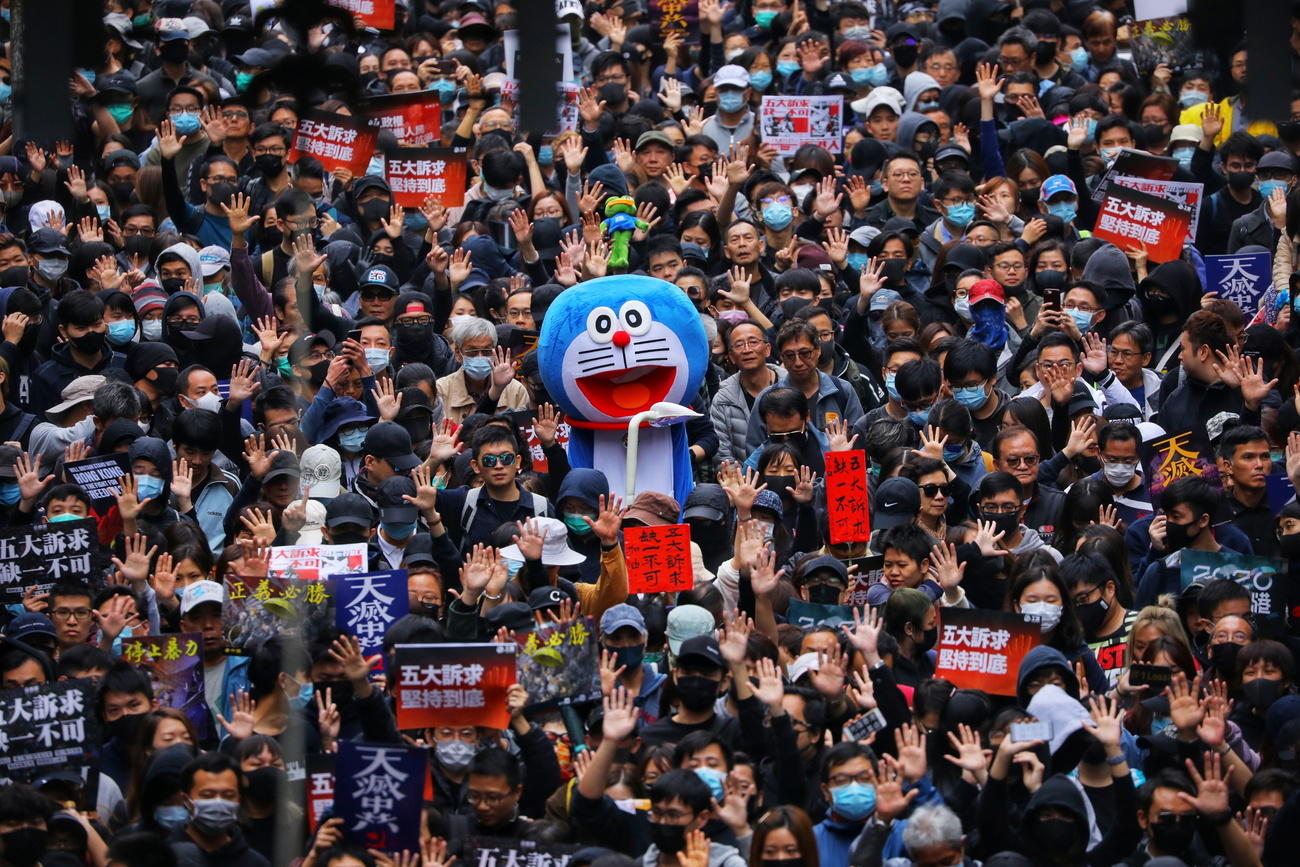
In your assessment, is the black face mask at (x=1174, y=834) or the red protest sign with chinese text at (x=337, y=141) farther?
the red protest sign with chinese text at (x=337, y=141)

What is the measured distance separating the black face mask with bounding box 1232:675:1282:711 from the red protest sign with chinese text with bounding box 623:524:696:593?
241 cm

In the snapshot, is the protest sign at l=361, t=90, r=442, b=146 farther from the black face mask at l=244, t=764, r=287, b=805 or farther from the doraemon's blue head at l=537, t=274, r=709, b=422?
the black face mask at l=244, t=764, r=287, b=805

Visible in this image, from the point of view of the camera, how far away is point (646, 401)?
11.1 metres

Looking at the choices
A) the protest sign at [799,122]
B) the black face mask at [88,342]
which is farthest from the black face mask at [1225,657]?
the protest sign at [799,122]

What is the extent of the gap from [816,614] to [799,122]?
21.1 ft

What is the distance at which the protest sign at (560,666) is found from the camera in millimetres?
8812

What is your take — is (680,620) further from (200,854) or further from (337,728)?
(200,854)

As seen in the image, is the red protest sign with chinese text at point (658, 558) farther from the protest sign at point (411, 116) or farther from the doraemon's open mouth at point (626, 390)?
the protest sign at point (411, 116)

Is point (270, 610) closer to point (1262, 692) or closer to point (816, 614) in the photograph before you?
point (816, 614)

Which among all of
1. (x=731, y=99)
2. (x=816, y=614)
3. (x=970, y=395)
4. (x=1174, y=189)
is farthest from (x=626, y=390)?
(x=731, y=99)

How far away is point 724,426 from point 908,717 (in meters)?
3.16

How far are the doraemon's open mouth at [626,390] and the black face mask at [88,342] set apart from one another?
282 cm

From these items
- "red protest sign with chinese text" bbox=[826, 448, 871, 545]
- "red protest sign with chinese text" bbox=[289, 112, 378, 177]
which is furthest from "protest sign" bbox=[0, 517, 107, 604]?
"red protest sign with chinese text" bbox=[289, 112, 378, 177]

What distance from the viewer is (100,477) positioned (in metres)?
10.7
